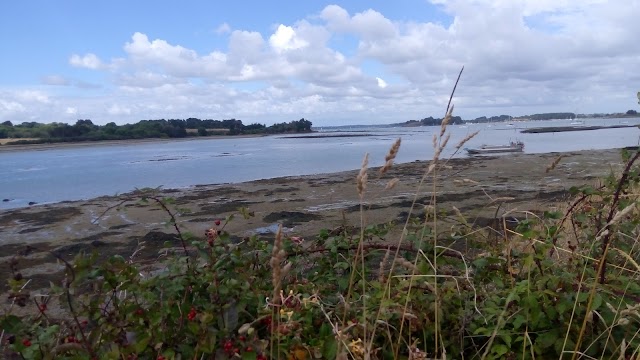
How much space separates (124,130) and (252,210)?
90630 millimetres

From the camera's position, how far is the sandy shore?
11.4m

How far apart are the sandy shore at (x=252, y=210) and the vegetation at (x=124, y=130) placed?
71.6m

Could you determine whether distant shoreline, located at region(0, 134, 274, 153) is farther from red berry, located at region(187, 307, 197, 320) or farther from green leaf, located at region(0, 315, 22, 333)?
red berry, located at region(187, 307, 197, 320)

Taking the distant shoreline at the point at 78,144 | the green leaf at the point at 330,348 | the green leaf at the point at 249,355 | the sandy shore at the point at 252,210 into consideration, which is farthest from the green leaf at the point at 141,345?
the distant shoreline at the point at 78,144

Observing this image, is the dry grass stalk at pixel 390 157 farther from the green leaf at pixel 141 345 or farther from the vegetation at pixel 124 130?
the vegetation at pixel 124 130

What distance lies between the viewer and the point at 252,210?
1105 cm

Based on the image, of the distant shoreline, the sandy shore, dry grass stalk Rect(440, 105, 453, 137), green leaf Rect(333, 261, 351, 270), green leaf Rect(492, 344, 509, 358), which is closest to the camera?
dry grass stalk Rect(440, 105, 453, 137)

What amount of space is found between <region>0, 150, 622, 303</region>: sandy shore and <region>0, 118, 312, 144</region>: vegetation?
71577 mm

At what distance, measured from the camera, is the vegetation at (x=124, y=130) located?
8562 centimetres

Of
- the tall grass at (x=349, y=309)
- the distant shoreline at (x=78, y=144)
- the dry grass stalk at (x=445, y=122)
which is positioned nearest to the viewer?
the dry grass stalk at (x=445, y=122)

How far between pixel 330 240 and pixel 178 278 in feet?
2.56

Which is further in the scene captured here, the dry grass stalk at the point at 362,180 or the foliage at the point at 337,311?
the foliage at the point at 337,311

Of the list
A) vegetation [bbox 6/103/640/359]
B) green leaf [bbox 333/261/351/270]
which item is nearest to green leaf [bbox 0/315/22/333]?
vegetation [bbox 6/103/640/359]

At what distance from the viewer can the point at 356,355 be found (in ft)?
6.27
